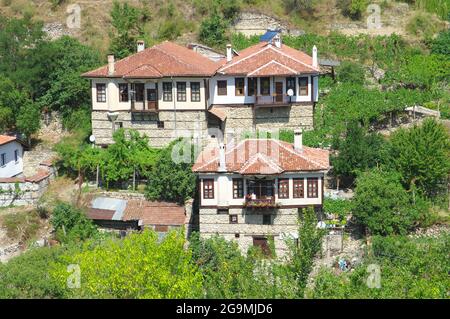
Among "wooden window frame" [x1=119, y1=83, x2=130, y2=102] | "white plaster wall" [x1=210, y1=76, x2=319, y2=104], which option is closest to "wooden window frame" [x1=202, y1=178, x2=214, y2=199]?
"white plaster wall" [x1=210, y1=76, x2=319, y2=104]

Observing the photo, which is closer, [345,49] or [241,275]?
[241,275]

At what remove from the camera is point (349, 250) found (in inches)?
1384

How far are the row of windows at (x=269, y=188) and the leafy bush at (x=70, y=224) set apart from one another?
18.1 ft

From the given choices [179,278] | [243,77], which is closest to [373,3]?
[243,77]

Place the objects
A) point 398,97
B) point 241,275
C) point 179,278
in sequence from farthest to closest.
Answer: point 398,97, point 179,278, point 241,275

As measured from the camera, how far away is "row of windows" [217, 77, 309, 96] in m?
41.2

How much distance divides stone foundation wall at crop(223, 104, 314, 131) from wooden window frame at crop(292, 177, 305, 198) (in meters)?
7.11

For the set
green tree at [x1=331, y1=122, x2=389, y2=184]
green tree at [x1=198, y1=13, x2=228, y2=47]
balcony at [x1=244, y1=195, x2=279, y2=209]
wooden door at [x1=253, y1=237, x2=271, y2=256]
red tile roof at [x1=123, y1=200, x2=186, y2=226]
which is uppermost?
green tree at [x1=198, y1=13, x2=228, y2=47]

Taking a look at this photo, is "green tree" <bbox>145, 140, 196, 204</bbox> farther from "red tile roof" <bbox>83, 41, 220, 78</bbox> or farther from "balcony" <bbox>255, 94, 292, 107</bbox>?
"balcony" <bbox>255, 94, 292, 107</bbox>

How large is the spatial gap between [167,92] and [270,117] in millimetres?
5370

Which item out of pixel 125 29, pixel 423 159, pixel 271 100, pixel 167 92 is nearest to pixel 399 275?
pixel 423 159

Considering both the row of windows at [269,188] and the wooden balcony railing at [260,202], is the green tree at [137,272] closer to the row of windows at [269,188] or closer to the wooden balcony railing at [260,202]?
the wooden balcony railing at [260,202]

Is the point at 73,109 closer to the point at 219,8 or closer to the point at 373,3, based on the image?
the point at 219,8

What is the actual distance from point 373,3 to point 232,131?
20602 millimetres
